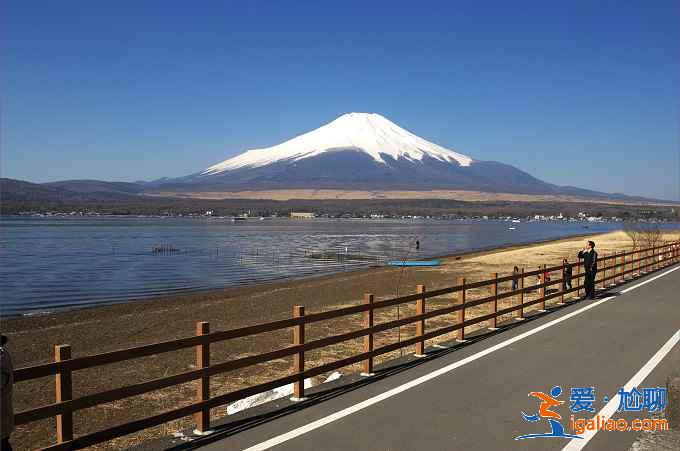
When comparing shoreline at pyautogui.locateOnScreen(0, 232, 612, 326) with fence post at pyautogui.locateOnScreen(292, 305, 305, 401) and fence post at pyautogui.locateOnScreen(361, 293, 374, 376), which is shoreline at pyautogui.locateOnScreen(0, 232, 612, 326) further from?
fence post at pyautogui.locateOnScreen(292, 305, 305, 401)

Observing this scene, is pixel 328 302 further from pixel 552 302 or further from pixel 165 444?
pixel 165 444

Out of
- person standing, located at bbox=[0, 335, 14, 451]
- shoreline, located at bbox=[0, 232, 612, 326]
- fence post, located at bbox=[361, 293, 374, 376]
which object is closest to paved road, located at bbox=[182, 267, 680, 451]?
fence post, located at bbox=[361, 293, 374, 376]

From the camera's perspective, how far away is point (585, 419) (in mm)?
6949

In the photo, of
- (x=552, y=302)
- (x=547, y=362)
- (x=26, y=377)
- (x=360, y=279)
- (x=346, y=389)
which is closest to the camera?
(x=26, y=377)

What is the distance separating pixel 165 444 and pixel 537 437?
3.69 m

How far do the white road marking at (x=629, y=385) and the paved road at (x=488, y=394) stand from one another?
82mm

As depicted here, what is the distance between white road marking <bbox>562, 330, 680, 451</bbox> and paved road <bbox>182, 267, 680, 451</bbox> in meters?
0.08

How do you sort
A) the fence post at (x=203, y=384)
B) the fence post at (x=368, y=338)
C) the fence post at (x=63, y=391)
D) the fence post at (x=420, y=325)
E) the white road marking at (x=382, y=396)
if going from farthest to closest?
the fence post at (x=420, y=325) → the fence post at (x=368, y=338) → the fence post at (x=203, y=384) → the white road marking at (x=382, y=396) → the fence post at (x=63, y=391)

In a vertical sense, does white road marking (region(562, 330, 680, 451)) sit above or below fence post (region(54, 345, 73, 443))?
below

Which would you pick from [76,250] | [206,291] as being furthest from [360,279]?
[76,250]

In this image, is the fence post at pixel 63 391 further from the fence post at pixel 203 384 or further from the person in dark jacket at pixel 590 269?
the person in dark jacket at pixel 590 269

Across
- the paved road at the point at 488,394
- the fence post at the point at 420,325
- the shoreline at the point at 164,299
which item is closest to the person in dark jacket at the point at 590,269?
the paved road at the point at 488,394

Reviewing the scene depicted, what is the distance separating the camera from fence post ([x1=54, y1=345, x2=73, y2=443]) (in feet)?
17.4

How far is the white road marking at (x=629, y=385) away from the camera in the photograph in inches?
245
